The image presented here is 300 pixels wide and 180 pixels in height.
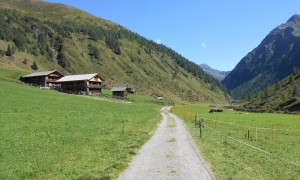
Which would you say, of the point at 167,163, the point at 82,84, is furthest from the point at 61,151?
the point at 82,84

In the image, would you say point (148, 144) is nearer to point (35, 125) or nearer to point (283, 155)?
point (283, 155)

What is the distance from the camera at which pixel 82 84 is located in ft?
453

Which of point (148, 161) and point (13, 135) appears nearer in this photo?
point (148, 161)

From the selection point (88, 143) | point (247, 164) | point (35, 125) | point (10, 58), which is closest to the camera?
point (247, 164)

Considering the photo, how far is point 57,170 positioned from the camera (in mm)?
21219

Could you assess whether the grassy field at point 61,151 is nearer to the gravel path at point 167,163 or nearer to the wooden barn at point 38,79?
the gravel path at point 167,163

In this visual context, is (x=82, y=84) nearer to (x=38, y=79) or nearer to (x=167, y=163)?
(x=38, y=79)

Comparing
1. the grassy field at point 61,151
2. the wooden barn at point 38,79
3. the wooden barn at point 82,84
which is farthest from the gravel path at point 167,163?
the wooden barn at point 38,79

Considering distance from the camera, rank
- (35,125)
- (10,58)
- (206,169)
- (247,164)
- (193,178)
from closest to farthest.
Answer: (193,178), (206,169), (247,164), (35,125), (10,58)

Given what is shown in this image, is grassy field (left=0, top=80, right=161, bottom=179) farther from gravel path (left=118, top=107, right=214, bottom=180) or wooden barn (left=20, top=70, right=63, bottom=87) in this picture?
wooden barn (left=20, top=70, right=63, bottom=87)

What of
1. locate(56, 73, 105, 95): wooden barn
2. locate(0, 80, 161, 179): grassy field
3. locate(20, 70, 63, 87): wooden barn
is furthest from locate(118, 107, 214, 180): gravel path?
locate(20, 70, 63, 87): wooden barn

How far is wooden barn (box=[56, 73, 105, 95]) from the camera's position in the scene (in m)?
136

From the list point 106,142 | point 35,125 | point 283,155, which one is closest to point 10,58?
point 35,125

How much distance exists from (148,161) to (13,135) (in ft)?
50.6
